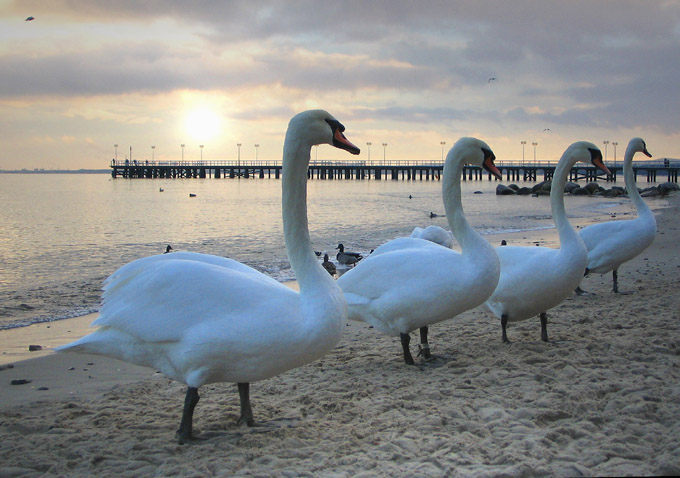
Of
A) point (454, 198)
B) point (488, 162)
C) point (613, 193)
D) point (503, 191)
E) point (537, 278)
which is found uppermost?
point (503, 191)

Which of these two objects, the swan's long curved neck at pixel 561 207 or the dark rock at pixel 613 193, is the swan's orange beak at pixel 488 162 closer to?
the swan's long curved neck at pixel 561 207

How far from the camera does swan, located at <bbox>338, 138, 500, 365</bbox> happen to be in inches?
217

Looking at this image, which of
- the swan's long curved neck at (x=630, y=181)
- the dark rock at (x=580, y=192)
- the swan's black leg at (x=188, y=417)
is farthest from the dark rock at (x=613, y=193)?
the swan's black leg at (x=188, y=417)

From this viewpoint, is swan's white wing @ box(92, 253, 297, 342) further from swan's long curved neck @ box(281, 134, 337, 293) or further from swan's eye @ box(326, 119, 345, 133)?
swan's eye @ box(326, 119, 345, 133)

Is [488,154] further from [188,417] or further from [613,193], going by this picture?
[613,193]

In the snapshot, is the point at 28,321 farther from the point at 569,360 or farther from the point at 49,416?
the point at 569,360

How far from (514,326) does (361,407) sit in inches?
139

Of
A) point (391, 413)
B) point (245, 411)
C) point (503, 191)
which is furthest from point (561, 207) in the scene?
point (503, 191)

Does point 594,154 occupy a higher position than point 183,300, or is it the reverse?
point 594,154

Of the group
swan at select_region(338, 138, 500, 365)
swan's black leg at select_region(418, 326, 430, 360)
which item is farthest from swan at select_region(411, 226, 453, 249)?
swan's black leg at select_region(418, 326, 430, 360)

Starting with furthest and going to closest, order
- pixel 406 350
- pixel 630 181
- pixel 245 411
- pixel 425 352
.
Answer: pixel 630 181 → pixel 425 352 → pixel 406 350 → pixel 245 411

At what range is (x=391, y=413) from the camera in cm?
444

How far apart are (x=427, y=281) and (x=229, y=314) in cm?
227

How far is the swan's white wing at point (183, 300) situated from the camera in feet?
12.6
